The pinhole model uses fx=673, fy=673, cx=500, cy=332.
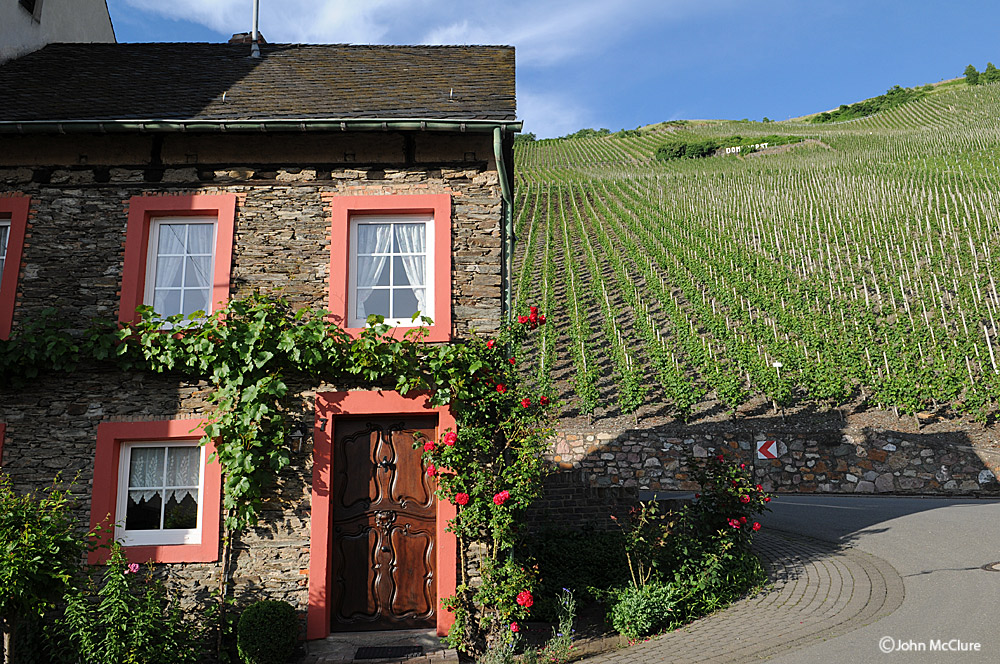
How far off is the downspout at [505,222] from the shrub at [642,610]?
3.26 m

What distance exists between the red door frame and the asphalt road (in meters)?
3.11

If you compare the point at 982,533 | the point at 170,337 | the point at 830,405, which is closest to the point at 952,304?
the point at 830,405

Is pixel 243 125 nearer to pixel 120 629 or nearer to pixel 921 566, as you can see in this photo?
pixel 120 629

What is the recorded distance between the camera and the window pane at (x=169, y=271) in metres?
7.38

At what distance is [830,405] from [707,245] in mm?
11066

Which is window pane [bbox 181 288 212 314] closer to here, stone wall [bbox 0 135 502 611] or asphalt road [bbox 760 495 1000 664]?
stone wall [bbox 0 135 502 611]

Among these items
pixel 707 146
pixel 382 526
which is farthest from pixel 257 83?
pixel 707 146

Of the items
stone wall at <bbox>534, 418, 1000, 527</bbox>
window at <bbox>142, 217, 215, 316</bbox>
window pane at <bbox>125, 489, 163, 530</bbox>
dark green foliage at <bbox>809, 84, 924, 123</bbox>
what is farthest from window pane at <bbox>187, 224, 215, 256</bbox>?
dark green foliage at <bbox>809, 84, 924, 123</bbox>

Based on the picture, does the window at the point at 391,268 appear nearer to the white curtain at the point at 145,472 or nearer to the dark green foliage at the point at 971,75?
the white curtain at the point at 145,472

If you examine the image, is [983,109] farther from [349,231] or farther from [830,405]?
[349,231]

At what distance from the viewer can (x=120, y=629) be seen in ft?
18.6

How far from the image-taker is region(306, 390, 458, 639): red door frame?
6477 millimetres

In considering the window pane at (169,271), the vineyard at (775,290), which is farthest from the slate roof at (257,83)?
the vineyard at (775,290)

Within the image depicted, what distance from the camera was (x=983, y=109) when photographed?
6581 cm
